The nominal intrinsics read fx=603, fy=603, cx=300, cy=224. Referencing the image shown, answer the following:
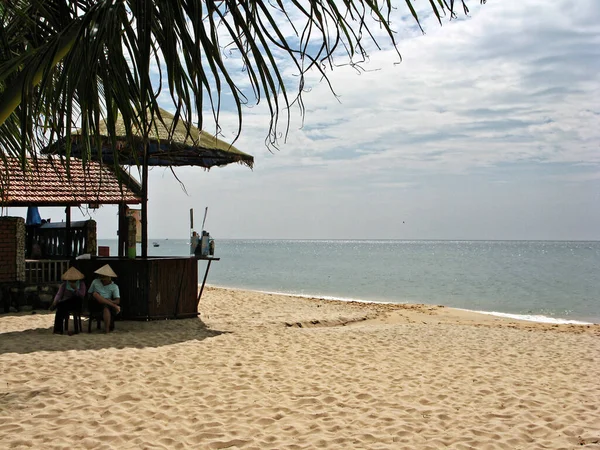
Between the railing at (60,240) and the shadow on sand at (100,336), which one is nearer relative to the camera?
the shadow on sand at (100,336)

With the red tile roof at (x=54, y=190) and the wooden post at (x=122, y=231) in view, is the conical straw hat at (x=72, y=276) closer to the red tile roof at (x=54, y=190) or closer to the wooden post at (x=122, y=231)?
the red tile roof at (x=54, y=190)

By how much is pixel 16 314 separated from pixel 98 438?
24.9 feet

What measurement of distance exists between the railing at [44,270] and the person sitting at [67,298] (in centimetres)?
292

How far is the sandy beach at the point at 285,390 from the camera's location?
461cm

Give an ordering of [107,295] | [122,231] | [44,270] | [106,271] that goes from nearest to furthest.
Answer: [106,271]
[107,295]
[44,270]
[122,231]

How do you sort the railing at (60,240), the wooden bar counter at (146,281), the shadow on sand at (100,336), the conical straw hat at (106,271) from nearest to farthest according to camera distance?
the shadow on sand at (100,336), the conical straw hat at (106,271), the wooden bar counter at (146,281), the railing at (60,240)

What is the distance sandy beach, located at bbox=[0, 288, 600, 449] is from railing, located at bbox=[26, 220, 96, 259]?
2.83m

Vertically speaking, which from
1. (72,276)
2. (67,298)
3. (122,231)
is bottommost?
(67,298)

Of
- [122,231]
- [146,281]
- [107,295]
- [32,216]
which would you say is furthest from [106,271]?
[32,216]

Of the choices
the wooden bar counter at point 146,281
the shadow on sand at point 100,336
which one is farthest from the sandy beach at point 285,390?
the wooden bar counter at point 146,281

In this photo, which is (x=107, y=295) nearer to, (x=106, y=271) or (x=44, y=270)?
(x=106, y=271)

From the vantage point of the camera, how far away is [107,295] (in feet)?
30.6

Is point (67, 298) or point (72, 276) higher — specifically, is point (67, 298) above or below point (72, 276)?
below

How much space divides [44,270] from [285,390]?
7.75 meters
